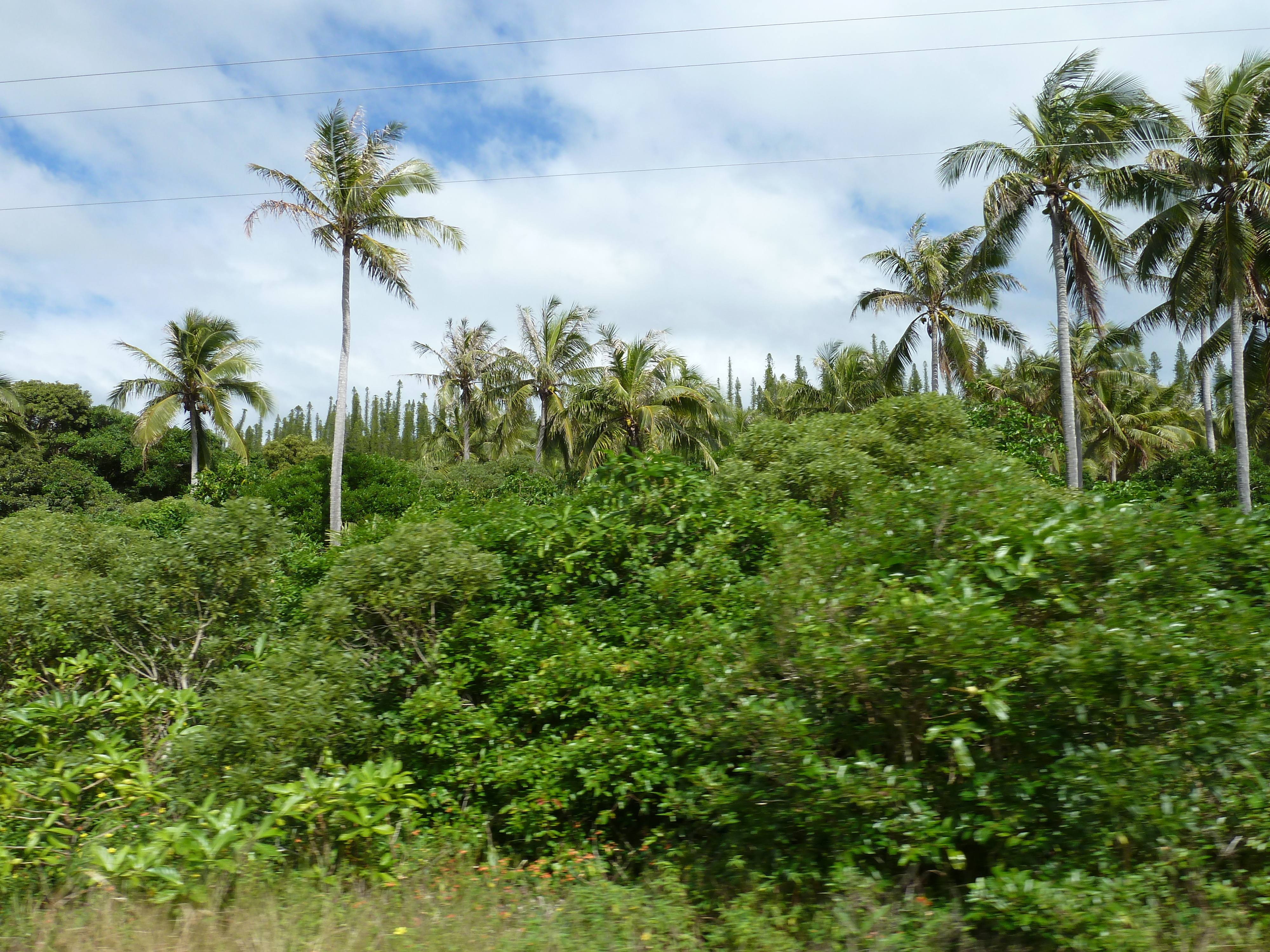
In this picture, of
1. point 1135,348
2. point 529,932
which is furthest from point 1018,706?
point 1135,348

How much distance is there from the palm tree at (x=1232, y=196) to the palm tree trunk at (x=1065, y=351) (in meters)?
2.22

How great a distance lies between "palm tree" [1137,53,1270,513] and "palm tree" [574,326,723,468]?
11908 mm

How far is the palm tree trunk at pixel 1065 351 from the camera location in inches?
702

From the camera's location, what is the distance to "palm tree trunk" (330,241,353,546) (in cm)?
2008

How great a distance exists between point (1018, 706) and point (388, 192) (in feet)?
64.5

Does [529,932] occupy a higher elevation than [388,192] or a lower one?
lower

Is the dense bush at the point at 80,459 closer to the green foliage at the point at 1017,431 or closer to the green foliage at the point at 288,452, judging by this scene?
the green foliage at the point at 288,452

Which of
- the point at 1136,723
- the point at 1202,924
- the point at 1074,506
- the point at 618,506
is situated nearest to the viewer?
the point at 1202,924

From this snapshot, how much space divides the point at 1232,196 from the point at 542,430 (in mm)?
18621

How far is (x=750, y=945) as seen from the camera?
3.58 m

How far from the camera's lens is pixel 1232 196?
16.7 meters

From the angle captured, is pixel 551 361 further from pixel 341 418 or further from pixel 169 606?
pixel 169 606

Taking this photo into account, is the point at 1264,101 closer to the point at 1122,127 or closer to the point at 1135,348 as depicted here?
the point at 1122,127

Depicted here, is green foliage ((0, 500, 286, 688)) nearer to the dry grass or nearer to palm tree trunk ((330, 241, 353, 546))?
the dry grass
